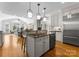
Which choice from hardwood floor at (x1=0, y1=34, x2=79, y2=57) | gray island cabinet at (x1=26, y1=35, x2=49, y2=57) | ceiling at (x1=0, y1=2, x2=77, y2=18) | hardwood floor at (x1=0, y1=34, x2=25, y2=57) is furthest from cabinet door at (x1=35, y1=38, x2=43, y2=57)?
ceiling at (x1=0, y1=2, x2=77, y2=18)

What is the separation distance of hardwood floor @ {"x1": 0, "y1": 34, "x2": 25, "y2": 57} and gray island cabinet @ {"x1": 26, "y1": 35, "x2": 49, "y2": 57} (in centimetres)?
16

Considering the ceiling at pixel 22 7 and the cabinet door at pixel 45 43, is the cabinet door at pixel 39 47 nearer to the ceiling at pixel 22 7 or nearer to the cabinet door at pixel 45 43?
the cabinet door at pixel 45 43

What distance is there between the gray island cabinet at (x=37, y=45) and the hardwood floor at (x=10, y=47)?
0.16 meters

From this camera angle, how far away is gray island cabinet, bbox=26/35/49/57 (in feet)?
7.09

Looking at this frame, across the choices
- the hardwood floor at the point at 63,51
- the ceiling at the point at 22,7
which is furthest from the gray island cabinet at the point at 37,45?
the ceiling at the point at 22,7

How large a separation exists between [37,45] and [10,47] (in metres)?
0.46

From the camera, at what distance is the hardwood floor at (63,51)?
2.14m

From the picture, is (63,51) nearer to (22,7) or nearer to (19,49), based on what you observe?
(19,49)

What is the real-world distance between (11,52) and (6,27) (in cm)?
43

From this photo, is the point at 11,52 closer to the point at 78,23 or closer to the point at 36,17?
the point at 36,17

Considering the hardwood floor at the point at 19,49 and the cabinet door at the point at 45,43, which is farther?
the cabinet door at the point at 45,43

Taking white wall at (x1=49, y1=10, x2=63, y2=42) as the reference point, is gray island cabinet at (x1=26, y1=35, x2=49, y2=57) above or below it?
below

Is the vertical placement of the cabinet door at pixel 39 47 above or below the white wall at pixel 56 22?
below

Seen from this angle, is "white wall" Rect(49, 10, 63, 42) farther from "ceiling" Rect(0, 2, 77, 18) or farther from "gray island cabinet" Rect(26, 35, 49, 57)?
"gray island cabinet" Rect(26, 35, 49, 57)
